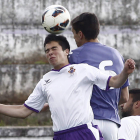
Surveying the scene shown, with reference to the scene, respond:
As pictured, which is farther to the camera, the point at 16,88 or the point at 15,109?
the point at 16,88

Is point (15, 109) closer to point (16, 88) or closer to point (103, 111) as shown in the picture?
point (103, 111)

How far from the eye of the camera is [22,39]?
10.6m

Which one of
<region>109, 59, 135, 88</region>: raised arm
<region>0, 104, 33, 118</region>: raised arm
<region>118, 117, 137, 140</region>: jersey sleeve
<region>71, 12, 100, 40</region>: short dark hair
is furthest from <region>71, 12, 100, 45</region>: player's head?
<region>118, 117, 137, 140</region>: jersey sleeve

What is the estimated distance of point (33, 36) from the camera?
10.6 meters

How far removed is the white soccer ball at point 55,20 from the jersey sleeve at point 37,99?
0.77 m

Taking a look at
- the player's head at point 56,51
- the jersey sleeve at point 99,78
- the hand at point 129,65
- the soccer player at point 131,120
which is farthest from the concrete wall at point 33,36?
the hand at point 129,65

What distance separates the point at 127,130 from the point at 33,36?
533cm

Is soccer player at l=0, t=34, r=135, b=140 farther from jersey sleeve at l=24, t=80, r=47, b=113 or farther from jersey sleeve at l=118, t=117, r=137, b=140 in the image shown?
jersey sleeve at l=118, t=117, r=137, b=140

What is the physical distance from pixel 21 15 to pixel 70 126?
6560mm

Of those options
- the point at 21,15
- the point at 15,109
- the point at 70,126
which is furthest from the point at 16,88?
the point at 70,126

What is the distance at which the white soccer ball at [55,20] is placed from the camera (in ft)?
17.9

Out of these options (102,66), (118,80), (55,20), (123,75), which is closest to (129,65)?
(123,75)

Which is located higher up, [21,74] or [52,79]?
[52,79]

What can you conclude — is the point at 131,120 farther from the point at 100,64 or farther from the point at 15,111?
the point at 15,111
